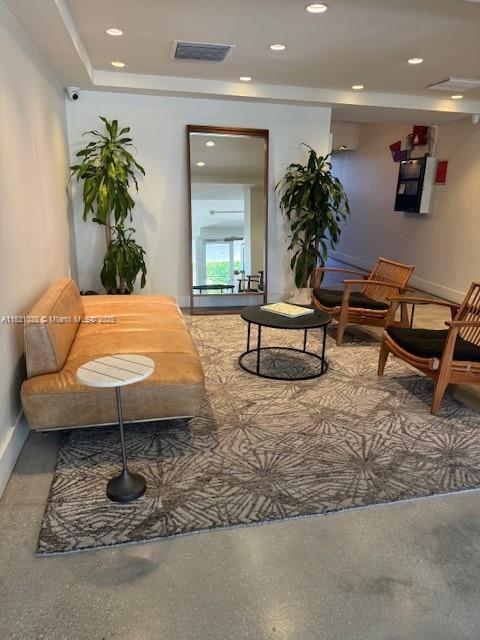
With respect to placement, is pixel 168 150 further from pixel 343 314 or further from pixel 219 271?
pixel 343 314

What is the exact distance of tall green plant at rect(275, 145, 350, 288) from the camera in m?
5.05

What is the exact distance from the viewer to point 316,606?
5.04 ft

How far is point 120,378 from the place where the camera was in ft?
6.06

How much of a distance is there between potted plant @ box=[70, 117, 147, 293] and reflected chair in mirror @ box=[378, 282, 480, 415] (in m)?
2.84

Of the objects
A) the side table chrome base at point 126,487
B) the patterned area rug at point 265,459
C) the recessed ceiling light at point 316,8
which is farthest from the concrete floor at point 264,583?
the recessed ceiling light at point 316,8

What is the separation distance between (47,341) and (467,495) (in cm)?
224

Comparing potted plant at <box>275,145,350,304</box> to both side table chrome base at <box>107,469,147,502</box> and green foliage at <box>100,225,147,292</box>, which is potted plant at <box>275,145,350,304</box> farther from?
side table chrome base at <box>107,469,147,502</box>

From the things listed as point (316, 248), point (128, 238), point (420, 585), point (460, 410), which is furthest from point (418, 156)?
point (420, 585)

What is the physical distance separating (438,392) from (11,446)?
2512 millimetres

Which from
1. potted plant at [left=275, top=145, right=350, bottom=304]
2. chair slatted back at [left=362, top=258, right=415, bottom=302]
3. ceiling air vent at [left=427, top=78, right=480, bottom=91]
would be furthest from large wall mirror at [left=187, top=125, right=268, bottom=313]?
ceiling air vent at [left=427, top=78, right=480, bottom=91]

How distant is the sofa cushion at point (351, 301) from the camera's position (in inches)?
165

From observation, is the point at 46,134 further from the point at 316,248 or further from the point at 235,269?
the point at 316,248

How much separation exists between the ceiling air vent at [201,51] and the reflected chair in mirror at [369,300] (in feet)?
7.39

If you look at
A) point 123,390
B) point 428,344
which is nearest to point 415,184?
point 428,344
